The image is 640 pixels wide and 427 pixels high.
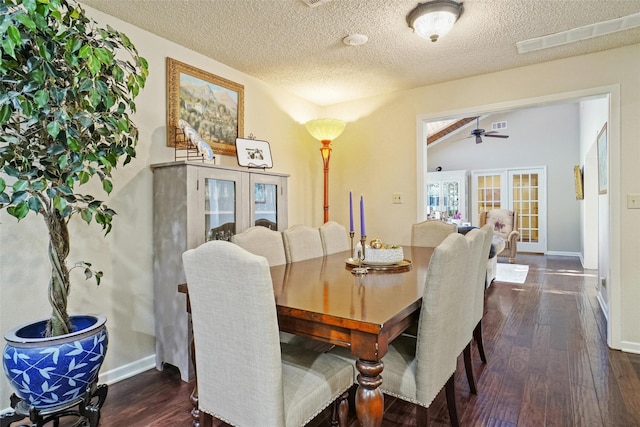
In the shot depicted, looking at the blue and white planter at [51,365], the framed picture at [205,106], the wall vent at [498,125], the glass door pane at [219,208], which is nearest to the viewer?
the blue and white planter at [51,365]

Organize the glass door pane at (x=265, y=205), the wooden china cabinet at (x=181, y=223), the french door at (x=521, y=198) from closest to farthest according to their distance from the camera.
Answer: the wooden china cabinet at (x=181, y=223) → the glass door pane at (x=265, y=205) → the french door at (x=521, y=198)

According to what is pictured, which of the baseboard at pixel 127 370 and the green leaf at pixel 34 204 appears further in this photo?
the baseboard at pixel 127 370

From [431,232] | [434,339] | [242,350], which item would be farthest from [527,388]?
[242,350]

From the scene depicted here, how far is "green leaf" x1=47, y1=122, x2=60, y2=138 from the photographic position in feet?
4.65

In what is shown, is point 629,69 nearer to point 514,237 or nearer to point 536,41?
point 536,41

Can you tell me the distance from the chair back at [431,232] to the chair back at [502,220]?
4988 millimetres

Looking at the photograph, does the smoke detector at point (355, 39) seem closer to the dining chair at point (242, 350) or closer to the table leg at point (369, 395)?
the dining chair at point (242, 350)

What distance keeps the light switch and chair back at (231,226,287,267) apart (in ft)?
8.88

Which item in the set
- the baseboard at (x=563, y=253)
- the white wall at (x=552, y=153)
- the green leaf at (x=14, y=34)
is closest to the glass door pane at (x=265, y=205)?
the green leaf at (x=14, y=34)

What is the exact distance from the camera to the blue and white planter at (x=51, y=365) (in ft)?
4.88

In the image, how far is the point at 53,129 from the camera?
1.42 m

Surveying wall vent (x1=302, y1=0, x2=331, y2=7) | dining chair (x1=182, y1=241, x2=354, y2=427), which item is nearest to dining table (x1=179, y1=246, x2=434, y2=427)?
dining chair (x1=182, y1=241, x2=354, y2=427)

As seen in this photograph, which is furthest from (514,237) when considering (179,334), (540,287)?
(179,334)

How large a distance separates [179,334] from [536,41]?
336 centimetres
